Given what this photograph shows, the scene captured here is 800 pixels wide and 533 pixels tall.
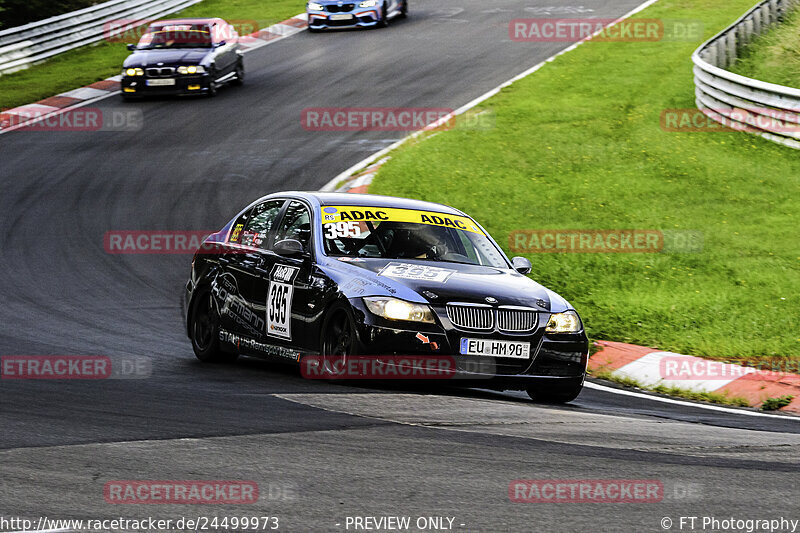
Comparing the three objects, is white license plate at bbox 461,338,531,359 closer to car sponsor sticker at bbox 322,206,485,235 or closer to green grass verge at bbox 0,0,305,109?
car sponsor sticker at bbox 322,206,485,235

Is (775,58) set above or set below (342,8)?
above

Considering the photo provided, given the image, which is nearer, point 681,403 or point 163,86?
point 681,403

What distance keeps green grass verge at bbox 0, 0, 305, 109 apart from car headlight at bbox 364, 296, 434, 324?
19.0 meters

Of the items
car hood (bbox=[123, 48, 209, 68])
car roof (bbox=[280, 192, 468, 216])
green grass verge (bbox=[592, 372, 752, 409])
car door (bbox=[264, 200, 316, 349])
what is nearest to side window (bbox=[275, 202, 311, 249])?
car door (bbox=[264, 200, 316, 349])

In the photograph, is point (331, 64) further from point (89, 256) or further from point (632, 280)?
point (632, 280)

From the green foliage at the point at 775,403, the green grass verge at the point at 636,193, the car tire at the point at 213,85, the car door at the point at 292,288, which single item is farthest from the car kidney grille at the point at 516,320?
the car tire at the point at 213,85

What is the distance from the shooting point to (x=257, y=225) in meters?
10.3

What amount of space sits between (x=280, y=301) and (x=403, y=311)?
→ 1400 mm

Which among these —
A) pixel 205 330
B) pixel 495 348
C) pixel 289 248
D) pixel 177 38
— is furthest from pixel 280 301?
pixel 177 38

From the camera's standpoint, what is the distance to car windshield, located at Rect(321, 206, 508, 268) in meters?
9.40

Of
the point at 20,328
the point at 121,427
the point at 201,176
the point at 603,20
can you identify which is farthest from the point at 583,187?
the point at 603,20

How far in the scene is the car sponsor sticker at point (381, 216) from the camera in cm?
961

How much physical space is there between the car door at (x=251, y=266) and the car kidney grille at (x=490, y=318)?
1860mm

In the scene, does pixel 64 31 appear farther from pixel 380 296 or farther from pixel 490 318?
pixel 490 318
